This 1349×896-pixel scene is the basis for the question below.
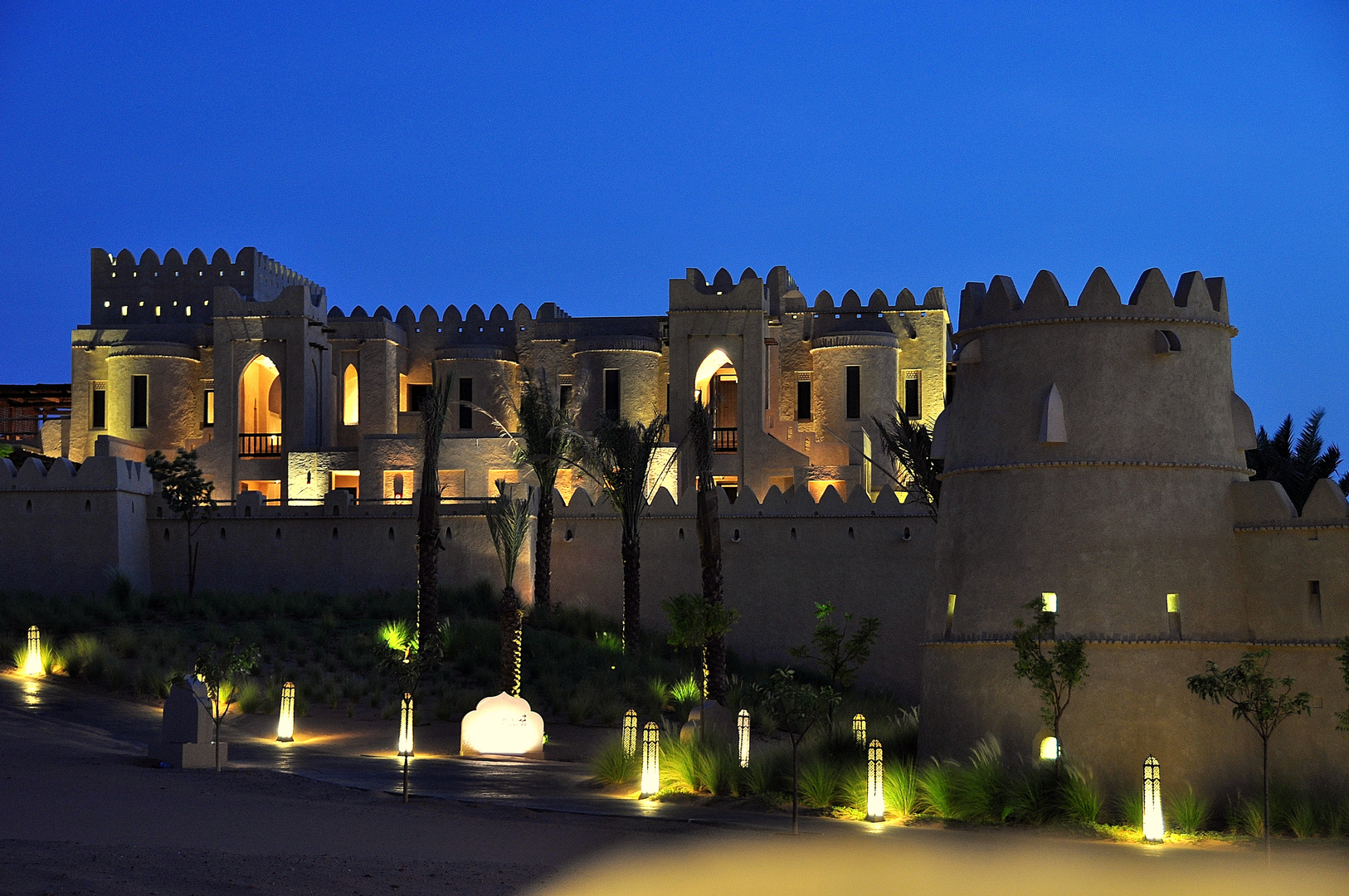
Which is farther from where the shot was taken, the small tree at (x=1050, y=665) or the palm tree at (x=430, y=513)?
the palm tree at (x=430, y=513)

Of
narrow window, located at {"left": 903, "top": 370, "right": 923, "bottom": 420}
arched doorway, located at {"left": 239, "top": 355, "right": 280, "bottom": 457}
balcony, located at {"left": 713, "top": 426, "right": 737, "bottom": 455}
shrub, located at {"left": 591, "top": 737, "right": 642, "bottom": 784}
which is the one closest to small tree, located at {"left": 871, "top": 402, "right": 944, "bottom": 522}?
shrub, located at {"left": 591, "top": 737, "right": 642, "bottom": 784}

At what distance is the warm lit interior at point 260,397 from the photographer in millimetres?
43531

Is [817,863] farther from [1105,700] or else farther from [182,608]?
[182,608]

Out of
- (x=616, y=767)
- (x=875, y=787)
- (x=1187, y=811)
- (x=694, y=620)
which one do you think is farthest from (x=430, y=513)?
(x=1187, y=811)

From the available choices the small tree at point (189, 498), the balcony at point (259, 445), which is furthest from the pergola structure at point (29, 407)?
the small tree at point (189, 498)

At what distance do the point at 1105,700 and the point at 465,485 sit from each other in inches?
983

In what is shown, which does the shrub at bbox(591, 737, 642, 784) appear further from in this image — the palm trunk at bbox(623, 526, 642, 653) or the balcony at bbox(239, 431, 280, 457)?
the balcony at bbox(239, 431, 280, 457)

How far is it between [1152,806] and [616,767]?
6.83m

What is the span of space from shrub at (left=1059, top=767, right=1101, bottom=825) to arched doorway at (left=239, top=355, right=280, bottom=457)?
3122 cm

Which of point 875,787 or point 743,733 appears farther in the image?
point 743,733

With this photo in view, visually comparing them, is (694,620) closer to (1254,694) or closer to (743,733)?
(743,733)

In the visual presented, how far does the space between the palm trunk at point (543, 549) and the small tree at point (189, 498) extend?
835 centimetres

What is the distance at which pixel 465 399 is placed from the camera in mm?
44625

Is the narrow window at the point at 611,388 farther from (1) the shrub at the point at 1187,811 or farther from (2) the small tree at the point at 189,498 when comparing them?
(1) the shrub at the point at 1187,811
